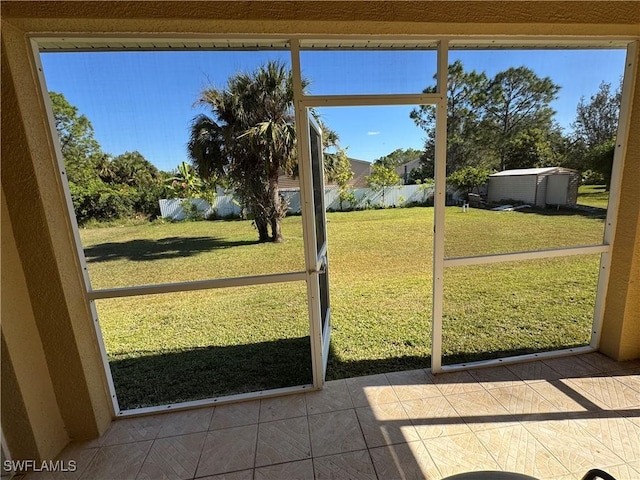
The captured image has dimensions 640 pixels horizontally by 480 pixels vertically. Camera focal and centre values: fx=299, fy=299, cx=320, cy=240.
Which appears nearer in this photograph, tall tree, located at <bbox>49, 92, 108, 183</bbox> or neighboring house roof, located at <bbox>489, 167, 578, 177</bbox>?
tall tree, located at <bbox>49, 92, 108, 183</bbox>

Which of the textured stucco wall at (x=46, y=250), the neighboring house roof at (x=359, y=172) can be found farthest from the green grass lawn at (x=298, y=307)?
the neighboring house roof at (x=359, y=172)

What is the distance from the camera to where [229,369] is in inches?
96.6

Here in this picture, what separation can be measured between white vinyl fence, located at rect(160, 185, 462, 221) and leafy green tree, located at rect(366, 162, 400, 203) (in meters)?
0.09

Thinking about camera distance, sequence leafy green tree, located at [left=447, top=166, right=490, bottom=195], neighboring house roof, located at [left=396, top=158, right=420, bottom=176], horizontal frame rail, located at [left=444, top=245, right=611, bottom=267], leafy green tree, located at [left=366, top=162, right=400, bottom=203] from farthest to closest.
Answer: leafy green tree, located at [left=366, top=162, right=400, bottom=203] < neighboring house roof, located at [left=396, top=158, right=420, bottom=176] < leafy green tree, located at [left=447, top=166, right=490, bottom=195] < horizontal frame rail, located at [left=444, top=245, right=611, bottom=267]

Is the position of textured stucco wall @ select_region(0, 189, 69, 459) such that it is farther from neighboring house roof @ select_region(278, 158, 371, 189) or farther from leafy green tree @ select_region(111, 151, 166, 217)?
neighboring house roof @ select_region(278, 158, 371, 189)

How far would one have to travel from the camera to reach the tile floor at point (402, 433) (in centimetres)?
149

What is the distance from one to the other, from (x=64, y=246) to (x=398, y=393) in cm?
220

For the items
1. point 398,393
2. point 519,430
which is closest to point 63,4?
point 398,393

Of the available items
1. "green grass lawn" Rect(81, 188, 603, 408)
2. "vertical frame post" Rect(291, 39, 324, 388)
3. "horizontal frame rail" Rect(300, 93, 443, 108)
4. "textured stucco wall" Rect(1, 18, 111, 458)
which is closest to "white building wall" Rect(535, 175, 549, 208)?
"green grass lawn" Rect(81, 188, 603, 408)

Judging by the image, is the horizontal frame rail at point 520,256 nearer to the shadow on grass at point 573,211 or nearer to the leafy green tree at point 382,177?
the shadow on grass at point 573,211

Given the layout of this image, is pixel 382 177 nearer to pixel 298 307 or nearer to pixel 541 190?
pixel 298 307

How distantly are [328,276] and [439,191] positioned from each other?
52.4 inches

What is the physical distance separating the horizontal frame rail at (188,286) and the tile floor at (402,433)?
0.83 metres

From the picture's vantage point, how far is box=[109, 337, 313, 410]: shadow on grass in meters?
2.19
